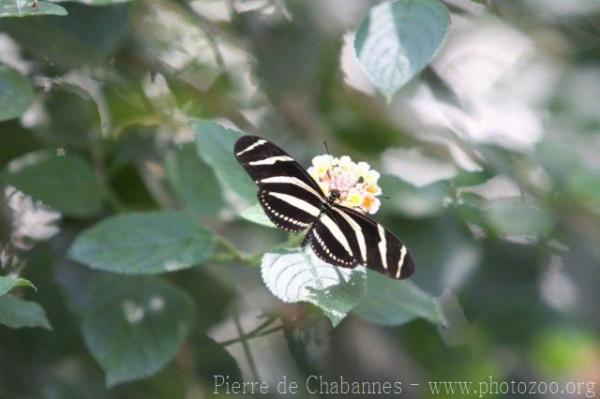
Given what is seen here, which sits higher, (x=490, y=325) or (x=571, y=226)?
(x=571, y=226)

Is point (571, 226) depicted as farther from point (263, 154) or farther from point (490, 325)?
point (263, 154)

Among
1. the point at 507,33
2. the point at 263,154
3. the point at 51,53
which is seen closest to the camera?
the point at 263,154

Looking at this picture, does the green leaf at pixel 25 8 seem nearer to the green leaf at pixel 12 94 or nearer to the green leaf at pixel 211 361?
the green leaf at pixel 12 94

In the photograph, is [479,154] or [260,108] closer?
[479,154]

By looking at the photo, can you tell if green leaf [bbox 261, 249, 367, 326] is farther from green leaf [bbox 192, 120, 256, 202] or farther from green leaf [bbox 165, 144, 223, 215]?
green leaf [bbox 165, 144, 223, 215]

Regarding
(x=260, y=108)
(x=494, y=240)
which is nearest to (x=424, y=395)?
(x=494, y=240)

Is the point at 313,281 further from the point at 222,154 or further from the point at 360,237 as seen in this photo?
the point at 222,154

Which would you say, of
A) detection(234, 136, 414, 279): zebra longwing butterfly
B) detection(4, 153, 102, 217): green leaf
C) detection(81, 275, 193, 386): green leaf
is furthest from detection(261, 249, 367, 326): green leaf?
detection(4, 153, 102, 217): green leaf

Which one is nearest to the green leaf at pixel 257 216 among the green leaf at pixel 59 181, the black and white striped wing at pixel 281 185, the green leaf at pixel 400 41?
the black and white striped wing at pixel 281 185
